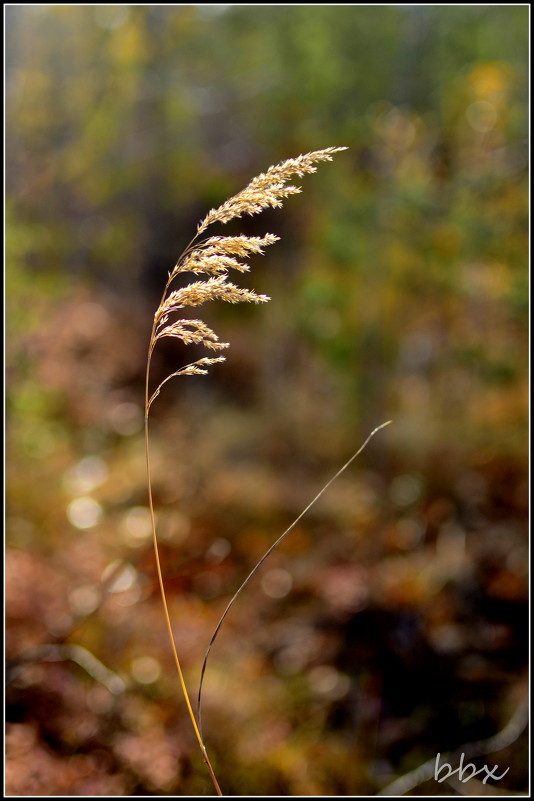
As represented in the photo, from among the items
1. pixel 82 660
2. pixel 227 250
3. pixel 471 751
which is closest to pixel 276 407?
pixel 82 660

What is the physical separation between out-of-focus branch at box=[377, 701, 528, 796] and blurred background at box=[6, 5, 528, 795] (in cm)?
7

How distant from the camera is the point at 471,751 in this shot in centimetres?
346

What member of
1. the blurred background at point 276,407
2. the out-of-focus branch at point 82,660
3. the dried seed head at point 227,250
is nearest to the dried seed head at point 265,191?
the dried seed head at point 227,250

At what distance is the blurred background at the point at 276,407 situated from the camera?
3648 mm

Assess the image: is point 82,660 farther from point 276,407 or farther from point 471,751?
point 276,407

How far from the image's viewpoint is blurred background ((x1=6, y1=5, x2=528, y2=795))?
144 inches

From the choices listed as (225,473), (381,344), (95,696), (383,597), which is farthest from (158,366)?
(95,696)

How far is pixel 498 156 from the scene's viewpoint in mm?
5453

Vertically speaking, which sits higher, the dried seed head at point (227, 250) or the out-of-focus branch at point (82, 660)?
the dried seed head at point (227, 250)

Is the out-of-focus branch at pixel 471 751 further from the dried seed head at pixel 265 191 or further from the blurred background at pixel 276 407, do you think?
the dried seed head at pixel 265 191

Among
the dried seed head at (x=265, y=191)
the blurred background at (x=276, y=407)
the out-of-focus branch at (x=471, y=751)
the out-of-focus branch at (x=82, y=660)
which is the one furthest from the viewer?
the blurred background at (x=276, y=407)

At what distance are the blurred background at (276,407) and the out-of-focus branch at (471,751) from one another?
7 centimetres

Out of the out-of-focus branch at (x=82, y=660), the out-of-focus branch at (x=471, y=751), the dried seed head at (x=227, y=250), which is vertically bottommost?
the out-of-focus branch at (x=471, y=751)

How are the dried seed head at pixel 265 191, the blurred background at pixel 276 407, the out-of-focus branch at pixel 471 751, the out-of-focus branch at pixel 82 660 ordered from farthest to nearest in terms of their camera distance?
the blurred background at pixel 276 407 < the out-of-focus branch at pixel 82 660 < the out-of-focus branch at pixel 471 751 < the dried seed head at pixel 265 191
